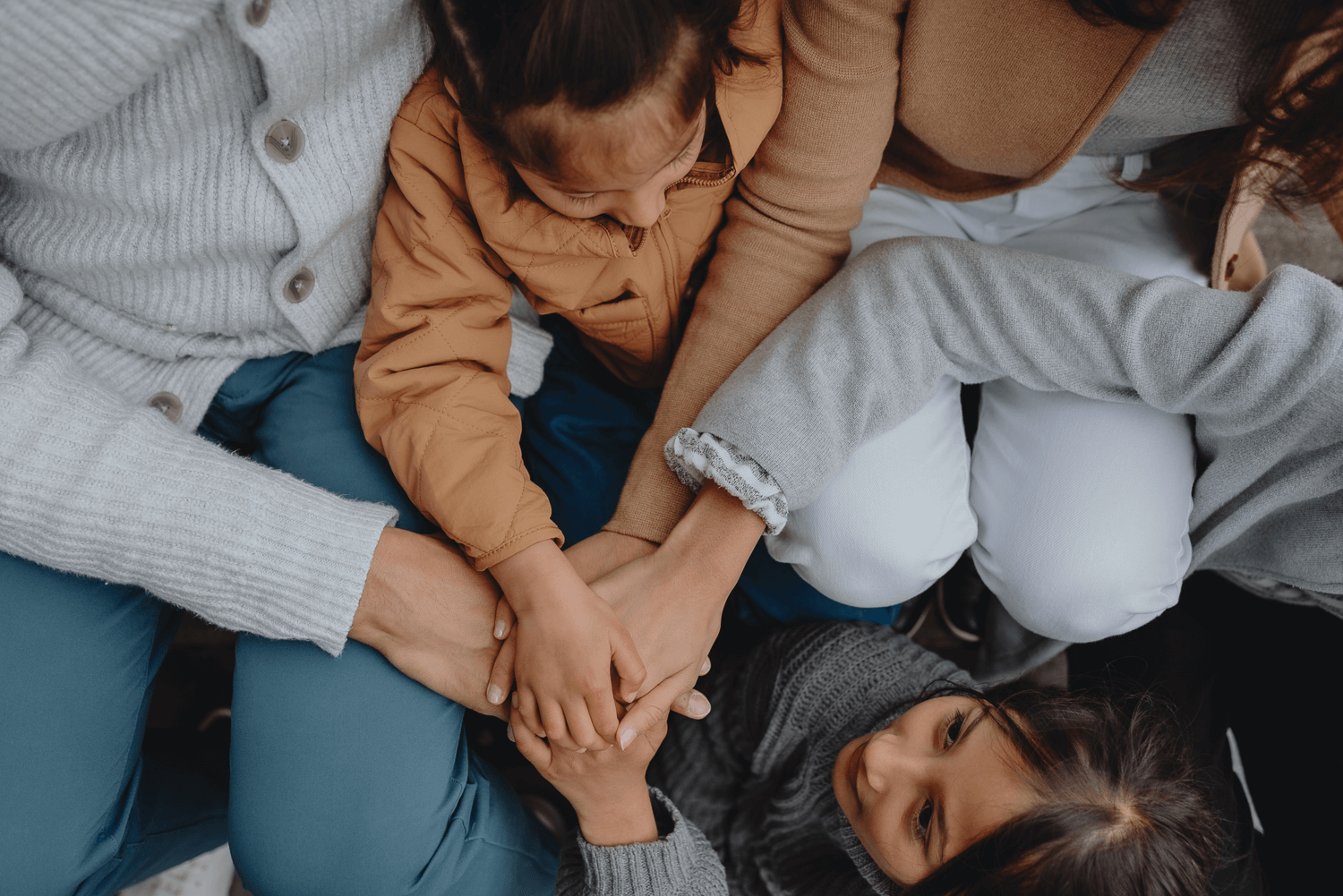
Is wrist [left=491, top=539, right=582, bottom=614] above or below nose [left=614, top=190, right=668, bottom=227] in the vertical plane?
below

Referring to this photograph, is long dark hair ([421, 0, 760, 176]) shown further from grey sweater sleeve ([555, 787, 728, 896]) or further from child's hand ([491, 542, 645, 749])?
grey sweater sleeve ([555, 787, 728, 896])

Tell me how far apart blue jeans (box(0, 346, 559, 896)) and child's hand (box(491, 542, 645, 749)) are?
12 centimetres

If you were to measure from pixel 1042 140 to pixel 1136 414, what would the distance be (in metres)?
0.29

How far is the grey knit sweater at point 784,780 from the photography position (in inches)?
34.4

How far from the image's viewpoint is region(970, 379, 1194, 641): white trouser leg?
85cm

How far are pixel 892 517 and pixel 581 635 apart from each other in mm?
345

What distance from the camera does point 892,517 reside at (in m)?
0.87

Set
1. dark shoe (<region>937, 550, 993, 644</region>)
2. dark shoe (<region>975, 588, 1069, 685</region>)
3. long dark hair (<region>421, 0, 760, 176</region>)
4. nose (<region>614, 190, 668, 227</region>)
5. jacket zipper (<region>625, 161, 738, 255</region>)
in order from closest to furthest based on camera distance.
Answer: long dark hair (<region>421, 0, 760, 176</region>) → nose (<region>614, 190, 668, 227</region>) → jacket zipper (<region>625, 161, 738, 255</region>) → dark shoe (<region>975, 588, 1069, 685</region>) → dark shoe (<region>937, 550, 993, 644</region>)

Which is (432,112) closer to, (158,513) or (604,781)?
(158,513)

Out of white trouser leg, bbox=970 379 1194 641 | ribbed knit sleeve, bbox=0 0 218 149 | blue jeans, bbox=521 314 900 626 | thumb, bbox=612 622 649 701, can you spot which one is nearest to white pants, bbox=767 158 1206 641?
white trouser leg, bbox=970 379 1194 641

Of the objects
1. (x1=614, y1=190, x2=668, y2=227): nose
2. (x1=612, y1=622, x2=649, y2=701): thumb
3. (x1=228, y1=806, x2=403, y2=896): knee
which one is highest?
(x1=614, y1=190, x2=668, y2=227): nose

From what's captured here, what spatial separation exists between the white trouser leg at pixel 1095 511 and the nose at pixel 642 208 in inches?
18.3

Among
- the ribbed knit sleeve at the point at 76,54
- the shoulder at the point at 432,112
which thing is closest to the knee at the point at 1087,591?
the shoulder at the point at 432,112

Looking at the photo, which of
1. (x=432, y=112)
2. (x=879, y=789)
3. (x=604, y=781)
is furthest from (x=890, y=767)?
(x=432, y=112)
